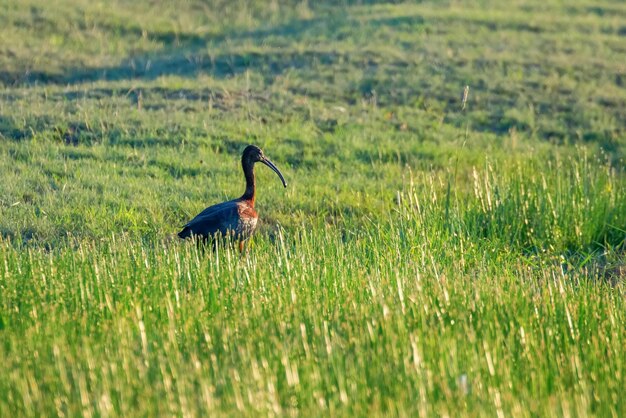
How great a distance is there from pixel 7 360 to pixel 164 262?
198cm

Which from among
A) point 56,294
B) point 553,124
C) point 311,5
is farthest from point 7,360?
point 311,5

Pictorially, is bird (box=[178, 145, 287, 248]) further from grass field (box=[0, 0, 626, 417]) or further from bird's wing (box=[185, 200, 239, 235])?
grass field (box=[0, 0, 626, 417])

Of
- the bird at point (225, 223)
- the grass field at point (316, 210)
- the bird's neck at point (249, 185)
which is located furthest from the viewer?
the bird's neck at point (249, 185)

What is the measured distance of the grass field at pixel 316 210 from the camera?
205 inches

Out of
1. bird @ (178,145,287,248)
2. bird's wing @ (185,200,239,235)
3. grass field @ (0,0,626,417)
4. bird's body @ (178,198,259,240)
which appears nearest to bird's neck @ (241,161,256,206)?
bird @ (178,145,287,248)

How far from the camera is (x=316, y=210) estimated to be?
11.1 m

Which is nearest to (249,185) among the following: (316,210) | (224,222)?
(224,222)

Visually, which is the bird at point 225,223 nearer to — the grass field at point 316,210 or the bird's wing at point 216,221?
the bird's wing at point 216,221

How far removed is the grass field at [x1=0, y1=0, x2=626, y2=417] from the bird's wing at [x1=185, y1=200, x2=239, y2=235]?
47 cm

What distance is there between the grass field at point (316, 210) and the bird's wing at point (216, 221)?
470mm

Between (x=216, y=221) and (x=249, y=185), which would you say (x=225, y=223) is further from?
(x=249, y=185)

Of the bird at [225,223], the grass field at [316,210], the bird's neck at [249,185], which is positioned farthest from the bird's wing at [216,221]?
the bird's neck at [249,185]

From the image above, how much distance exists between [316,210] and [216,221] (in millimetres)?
2121

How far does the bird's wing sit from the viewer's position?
909 centimetres
